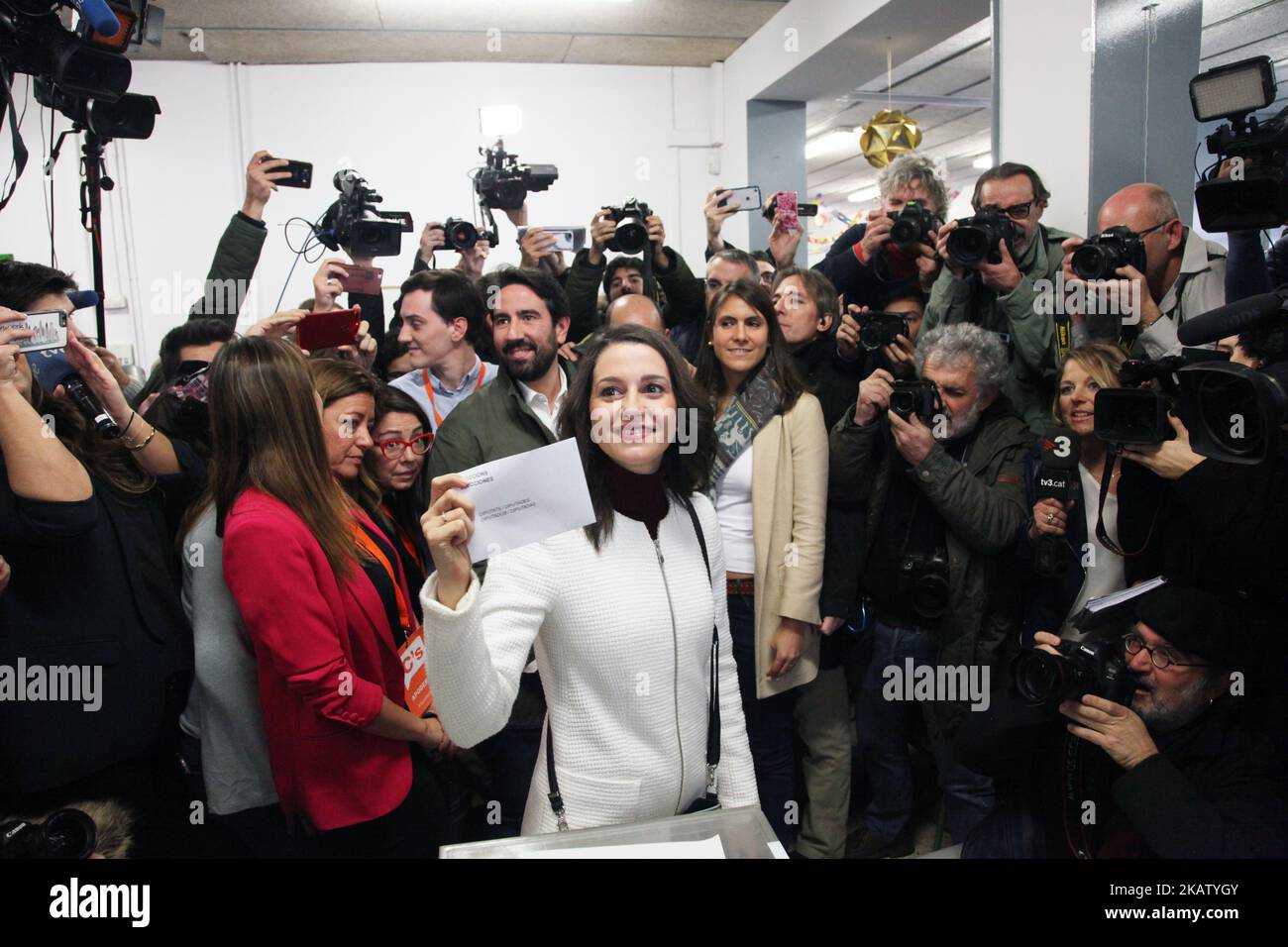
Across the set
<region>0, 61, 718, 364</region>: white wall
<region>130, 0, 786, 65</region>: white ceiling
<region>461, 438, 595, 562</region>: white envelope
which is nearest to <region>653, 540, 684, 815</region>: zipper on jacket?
<region>461, 438, 595, 562</region>: white envelope

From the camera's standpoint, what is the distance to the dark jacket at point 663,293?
116 inches

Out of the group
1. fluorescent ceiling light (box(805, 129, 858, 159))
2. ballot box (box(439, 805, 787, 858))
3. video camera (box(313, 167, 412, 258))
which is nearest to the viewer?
ballot box (box(439, 805, 787, 858))

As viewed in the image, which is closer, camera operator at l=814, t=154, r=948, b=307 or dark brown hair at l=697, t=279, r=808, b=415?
dark brown hair at l=697, t=279, r=808, b=415

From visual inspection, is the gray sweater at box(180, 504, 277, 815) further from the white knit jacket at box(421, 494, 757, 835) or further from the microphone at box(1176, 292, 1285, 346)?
the microphone at box(1176, 292, 1285, 346)

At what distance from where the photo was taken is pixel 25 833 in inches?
37.2

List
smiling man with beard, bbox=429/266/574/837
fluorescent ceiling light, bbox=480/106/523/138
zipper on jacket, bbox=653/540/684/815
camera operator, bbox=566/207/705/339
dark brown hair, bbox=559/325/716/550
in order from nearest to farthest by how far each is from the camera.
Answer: zipper on jacket, bbox=653/540/684/815 → dark brown hair, bbox=559/325/716/550 → smiling man with beard, bbox=429/266/574/837 → camera operator, bbox=566/207/705/339 → fluorescent ceiling light, bbox=480/106/523/138

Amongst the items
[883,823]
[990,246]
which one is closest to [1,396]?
[990,246]

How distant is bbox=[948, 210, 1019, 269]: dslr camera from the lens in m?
2.13

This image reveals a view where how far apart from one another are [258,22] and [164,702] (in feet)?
15.6

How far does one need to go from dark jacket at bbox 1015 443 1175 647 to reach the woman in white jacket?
2.98 feet

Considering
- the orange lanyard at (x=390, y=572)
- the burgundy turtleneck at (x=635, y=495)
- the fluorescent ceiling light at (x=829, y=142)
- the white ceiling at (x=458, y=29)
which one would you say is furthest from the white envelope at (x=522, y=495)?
the fluorescent ceiling light at (x=829, y=142)

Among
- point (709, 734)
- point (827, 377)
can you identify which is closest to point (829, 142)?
point (827, 377)

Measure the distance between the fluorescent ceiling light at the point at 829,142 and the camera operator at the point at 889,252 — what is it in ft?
17.0
